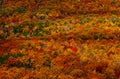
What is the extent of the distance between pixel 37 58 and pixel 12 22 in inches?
368

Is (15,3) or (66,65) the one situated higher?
(15,3)

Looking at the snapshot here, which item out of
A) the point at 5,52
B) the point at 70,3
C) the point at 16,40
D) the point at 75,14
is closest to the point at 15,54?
the point at 5,52

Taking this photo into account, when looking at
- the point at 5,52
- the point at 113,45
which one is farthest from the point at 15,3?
the point at 113,45

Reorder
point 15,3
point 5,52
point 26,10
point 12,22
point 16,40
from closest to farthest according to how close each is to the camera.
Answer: point 5,52 < point 16,40 < point 12,22 < point 26,10 < point 15,3

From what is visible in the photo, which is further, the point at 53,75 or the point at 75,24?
the point at 75,24

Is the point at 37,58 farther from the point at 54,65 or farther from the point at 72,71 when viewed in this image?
the point at 72,71

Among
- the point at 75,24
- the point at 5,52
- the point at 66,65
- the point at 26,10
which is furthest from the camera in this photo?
the point at 26,10

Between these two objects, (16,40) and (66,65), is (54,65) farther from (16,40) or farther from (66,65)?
(16,40)

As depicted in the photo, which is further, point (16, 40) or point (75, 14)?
point (75, 14)

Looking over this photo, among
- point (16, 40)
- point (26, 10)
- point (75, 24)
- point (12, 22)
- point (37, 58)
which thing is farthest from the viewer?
point (26, 10)

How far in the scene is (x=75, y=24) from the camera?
2436 cm

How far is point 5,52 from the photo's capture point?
1939 cm

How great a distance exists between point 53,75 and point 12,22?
12.2 metres

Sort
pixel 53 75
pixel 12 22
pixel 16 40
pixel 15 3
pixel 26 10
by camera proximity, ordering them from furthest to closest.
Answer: pixel 15 3 → pixel 26 10 → pixel 12 22 → pixel 16 40 → pixel 53 75
